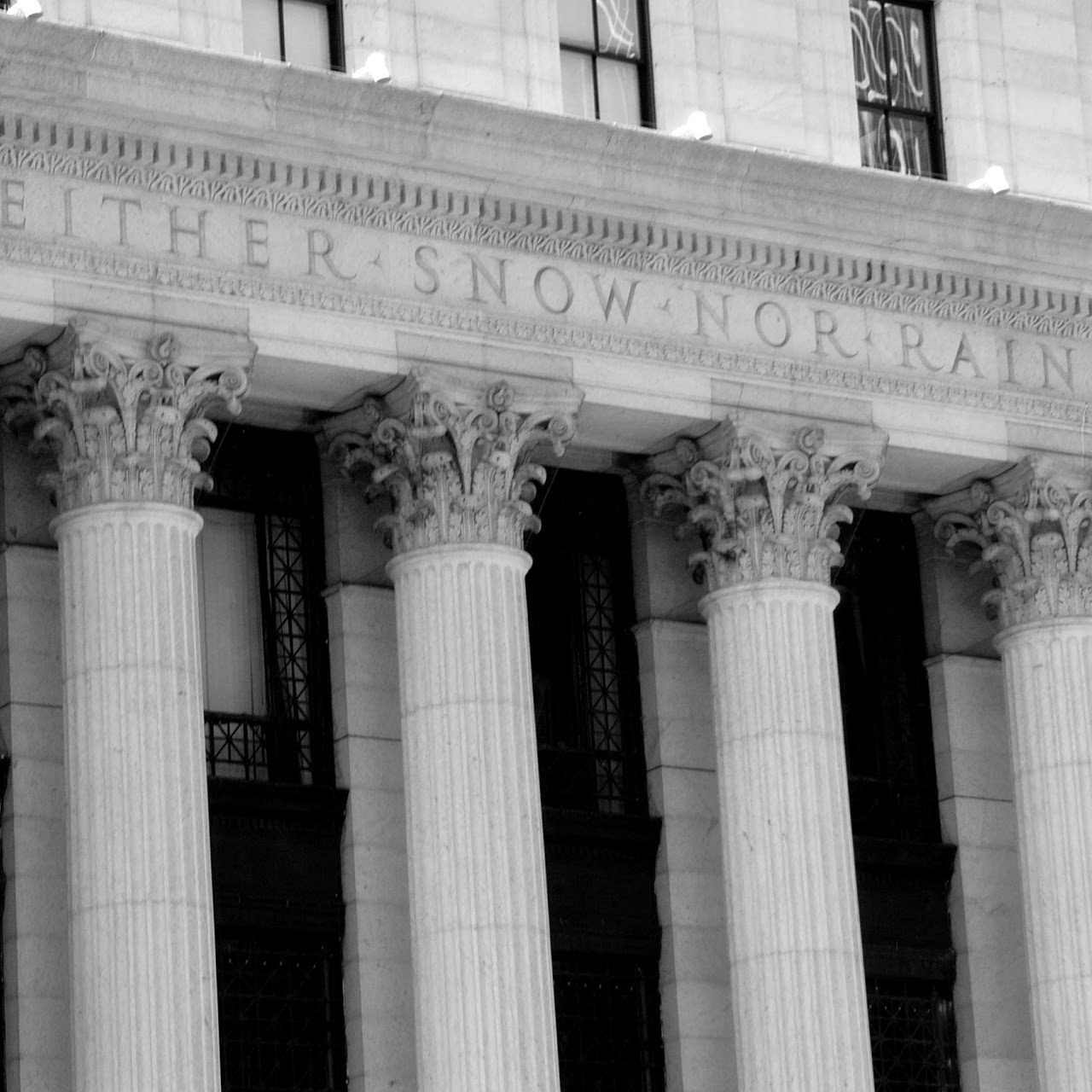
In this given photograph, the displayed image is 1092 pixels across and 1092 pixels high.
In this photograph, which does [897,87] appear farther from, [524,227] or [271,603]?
[271,603]

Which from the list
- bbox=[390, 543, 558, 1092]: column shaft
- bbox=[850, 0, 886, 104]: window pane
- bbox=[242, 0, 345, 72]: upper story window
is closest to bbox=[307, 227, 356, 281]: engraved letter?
bbox=[242, 0, 345, 72]: upper story window

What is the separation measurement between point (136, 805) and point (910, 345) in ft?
35.9

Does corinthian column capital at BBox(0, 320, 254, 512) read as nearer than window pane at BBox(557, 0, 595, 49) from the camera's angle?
Yes

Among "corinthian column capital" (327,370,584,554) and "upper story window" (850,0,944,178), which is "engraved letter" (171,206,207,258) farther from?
"upper story window" (850,0,944,178)

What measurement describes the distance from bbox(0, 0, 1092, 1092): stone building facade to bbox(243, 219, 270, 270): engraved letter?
0.05 m

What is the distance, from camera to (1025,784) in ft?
137

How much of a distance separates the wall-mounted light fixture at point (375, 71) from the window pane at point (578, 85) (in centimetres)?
300

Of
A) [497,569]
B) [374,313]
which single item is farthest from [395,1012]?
[374,313]

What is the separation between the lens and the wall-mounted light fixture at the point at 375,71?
124ft

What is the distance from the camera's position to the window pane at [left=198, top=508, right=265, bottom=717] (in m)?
39.3

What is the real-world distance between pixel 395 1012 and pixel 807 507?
23.0 feet

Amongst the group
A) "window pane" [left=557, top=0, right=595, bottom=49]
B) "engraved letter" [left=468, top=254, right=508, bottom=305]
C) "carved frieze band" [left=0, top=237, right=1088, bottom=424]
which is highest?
"window pane" [left=557, top=0, right=595, bottom=49]

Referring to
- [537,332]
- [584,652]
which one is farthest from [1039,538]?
[537,332]

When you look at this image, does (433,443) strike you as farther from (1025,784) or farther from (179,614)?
(1025,784)
